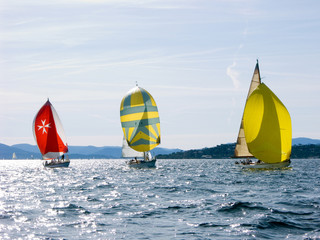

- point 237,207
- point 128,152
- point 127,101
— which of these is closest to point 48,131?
point 128,152

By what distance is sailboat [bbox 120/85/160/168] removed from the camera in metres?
73.7

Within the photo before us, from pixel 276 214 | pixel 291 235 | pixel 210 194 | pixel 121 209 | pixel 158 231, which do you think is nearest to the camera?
pixel 291 235

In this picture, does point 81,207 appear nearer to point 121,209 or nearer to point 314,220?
point 121,209

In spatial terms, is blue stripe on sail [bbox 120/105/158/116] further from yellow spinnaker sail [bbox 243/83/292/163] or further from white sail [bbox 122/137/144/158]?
yellow spinnaker sail [bbox 243/83/292/163]

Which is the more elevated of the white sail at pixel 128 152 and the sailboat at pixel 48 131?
the sailboat at pixel 48 131

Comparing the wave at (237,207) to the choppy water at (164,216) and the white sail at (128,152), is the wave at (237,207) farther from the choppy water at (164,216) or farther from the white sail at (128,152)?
the white sail at (128,152)

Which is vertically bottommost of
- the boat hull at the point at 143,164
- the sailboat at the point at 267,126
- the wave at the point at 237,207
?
the wave at the point at 237,207

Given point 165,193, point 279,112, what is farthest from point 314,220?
point 279,112

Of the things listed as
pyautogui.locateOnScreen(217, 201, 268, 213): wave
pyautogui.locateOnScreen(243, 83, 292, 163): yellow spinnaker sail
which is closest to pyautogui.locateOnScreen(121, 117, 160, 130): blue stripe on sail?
pyautogui.locateOnScreen(243, 83, 292, 163): yellow spinnaker sail

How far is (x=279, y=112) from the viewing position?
55.3 metres

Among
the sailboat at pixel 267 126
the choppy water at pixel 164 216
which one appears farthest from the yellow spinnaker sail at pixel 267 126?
the choppy water at pixel 164 216

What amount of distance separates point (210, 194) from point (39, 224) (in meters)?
14.6

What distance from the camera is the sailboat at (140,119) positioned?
73688 millimetres

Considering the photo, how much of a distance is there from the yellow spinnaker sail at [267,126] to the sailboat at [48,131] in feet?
134
